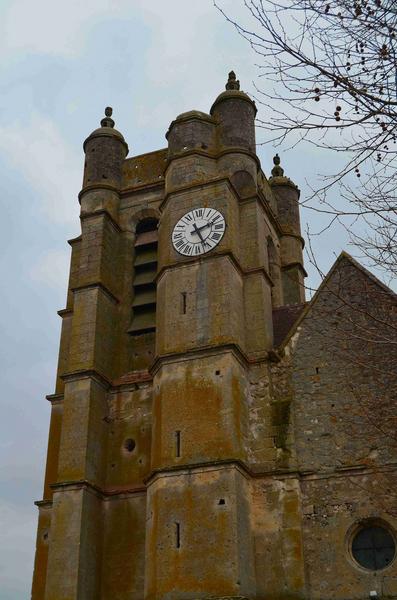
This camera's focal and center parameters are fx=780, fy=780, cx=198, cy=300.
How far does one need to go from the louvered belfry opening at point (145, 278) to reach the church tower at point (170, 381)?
0.05m

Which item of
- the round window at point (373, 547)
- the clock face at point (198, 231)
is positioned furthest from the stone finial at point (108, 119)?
the round window at point (373, 547)

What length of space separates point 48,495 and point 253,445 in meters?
5.48

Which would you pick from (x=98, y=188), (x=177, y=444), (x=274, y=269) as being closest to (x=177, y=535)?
(x=177, y=444)

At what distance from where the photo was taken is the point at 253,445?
1659 cm

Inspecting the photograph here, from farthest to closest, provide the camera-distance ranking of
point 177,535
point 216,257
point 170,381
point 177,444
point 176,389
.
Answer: point 216,257
point 170,381
point 176,389
point 177,444
point 177,535

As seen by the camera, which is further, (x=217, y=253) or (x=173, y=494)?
(x=217, y=253)

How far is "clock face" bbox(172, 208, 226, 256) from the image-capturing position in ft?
61.2

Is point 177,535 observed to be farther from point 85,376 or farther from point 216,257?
point 216,257

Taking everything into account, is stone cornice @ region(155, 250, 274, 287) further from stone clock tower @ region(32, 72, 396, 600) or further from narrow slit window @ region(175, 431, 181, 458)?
narrow slit window @ region(175, 431, 181, 458)

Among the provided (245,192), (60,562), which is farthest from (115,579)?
(245,192)

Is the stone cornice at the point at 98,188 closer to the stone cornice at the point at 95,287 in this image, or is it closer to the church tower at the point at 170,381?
the church tower at the point at 170,381

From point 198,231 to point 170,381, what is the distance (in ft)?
12.9

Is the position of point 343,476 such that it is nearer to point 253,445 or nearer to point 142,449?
point 253,445

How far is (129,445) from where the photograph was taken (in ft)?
60.0
